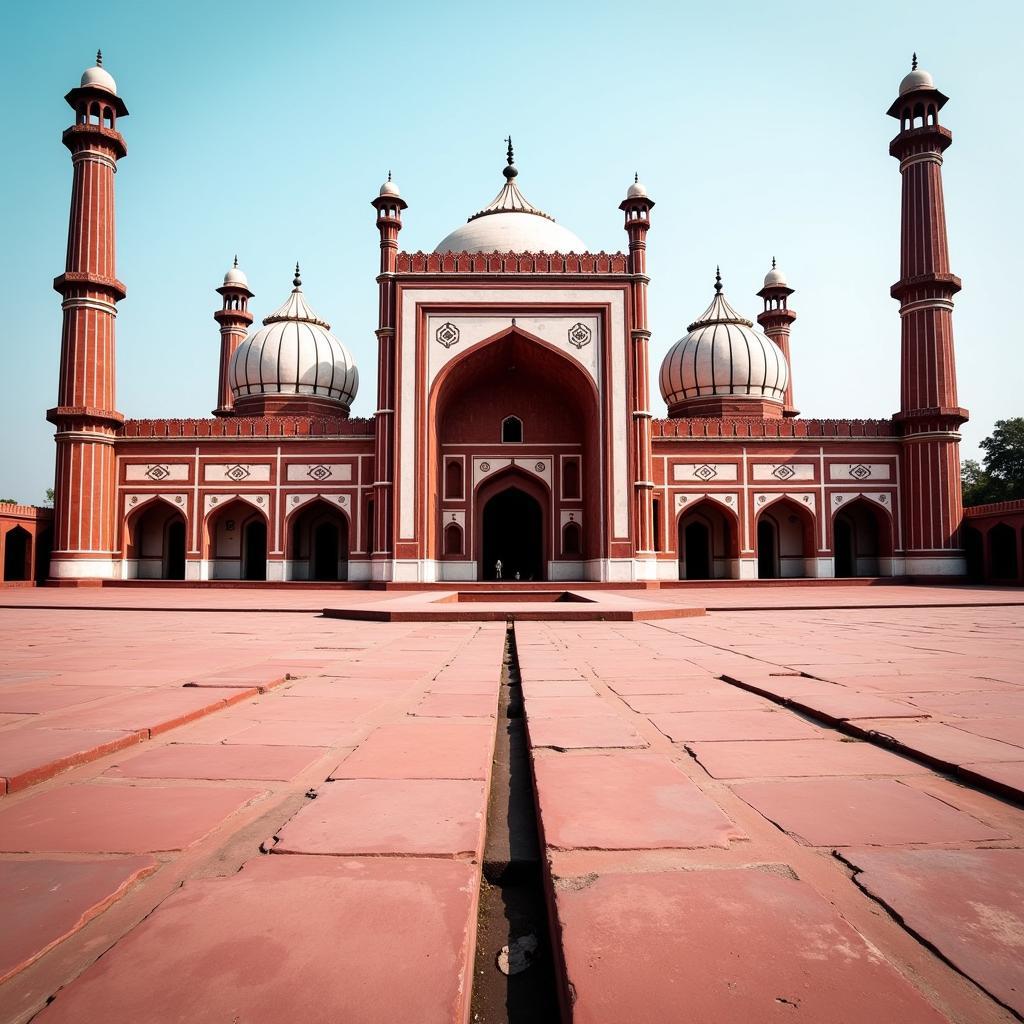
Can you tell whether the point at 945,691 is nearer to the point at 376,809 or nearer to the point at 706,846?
the point at 706,846

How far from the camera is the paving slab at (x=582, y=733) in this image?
1.62 metres

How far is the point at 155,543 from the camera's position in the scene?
17188 mm

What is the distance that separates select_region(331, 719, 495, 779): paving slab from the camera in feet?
4.57

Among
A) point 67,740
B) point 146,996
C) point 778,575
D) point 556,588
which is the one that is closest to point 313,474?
point 556,588

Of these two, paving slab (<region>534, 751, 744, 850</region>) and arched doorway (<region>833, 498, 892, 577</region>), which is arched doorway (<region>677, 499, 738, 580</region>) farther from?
paving slab (<region>534, 751, 744, 850</region>)

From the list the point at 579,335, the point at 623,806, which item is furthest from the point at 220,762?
the point at 579,335

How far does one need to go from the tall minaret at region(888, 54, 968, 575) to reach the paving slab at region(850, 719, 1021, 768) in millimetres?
16420

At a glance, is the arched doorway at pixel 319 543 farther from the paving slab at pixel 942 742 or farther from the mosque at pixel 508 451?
the paving slab at pixel 942 742

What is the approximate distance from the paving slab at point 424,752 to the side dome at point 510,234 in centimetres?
1626

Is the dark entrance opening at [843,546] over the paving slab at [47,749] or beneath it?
over

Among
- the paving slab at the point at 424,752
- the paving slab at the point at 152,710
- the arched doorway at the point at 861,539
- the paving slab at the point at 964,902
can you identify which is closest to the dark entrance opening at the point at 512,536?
the arched doorway at the point at 861,539

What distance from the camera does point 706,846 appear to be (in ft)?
3.33

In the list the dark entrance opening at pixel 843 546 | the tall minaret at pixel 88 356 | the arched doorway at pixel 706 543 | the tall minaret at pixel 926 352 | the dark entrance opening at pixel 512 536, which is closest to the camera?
the tall minaret at pixel 88 356

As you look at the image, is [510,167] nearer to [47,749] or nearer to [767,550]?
[767,550]
